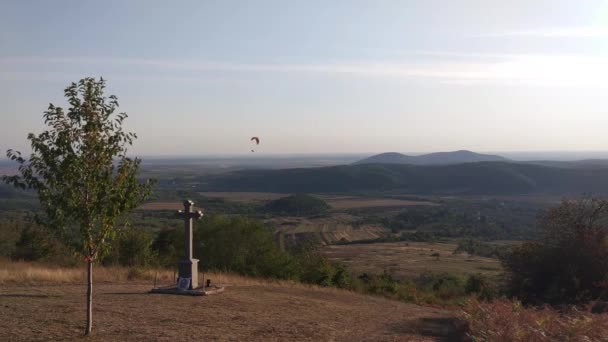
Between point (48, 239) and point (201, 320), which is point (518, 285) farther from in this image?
point (48, 239)

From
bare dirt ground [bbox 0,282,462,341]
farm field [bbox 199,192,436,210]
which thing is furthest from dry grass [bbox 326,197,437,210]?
bare dirt ground [bbox 0,282,462,341]

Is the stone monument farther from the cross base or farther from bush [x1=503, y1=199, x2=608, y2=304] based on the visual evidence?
bush [x1=503, y1=199, x2=608, y2=304]

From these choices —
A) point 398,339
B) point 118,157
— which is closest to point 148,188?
point 118,157

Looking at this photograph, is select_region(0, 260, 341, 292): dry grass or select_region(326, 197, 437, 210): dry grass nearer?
select_region(0, 260, 341, 292): dry grass

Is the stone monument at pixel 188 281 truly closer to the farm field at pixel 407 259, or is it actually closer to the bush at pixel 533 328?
the bush at pixel 533 328

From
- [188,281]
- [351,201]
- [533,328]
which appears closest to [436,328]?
[533,328]

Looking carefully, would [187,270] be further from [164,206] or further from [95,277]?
[164,206]
